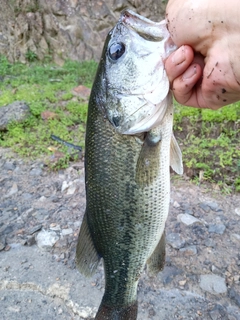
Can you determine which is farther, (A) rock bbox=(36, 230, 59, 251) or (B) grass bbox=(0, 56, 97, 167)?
(B) grass bbox=(0, 56, 97, 167)

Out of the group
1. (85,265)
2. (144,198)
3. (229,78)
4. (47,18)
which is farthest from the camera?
(47,18)

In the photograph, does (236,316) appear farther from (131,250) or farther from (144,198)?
(144,198)

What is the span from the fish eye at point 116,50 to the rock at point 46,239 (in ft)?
6.04

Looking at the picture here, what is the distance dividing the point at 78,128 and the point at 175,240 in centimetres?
240

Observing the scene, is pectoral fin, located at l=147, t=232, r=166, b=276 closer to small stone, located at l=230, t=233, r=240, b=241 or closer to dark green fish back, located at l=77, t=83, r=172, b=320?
dark green fish back, located at l=77, t=83, r=172, b=320

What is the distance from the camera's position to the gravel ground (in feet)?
8.79

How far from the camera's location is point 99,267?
296 centimetres

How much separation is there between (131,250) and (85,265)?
0.26 m

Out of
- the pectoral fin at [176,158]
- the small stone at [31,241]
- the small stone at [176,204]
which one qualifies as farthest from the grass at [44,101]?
the pectoral fin at [176,158]

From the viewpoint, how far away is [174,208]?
3.51 meters

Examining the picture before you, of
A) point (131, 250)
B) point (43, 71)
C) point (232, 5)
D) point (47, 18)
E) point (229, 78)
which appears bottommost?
point (43, 71)

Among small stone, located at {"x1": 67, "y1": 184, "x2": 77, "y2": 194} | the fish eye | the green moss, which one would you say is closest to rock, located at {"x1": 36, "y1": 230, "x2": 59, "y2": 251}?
small stone, located at {"x1": 67, "y1": 184, "x2": 77, "y2": 194}

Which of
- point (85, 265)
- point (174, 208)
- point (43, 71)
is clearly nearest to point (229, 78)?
point (85, 265)

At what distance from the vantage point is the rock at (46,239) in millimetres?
3180
